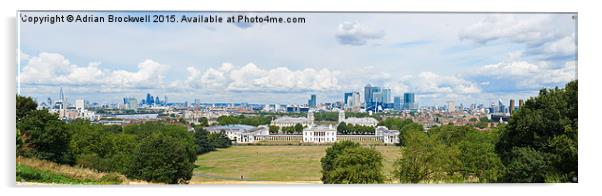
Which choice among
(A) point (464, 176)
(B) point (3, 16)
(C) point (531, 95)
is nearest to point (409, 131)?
(A) point (464, 176)

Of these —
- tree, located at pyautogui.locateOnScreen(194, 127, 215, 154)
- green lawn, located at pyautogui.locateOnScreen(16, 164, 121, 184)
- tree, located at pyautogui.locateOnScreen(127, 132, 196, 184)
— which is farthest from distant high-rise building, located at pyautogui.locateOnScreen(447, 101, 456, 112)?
green lawn, located at pyautogui.locateOnScreen(16, 164, 121, 184)

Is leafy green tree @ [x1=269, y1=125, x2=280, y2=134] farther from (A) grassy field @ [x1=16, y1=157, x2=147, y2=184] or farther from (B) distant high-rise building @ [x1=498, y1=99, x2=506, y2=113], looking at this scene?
(B) distant high-rise building @ [x1=498, y1=99, x2=506, y2=113]

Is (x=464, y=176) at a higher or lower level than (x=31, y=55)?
lower

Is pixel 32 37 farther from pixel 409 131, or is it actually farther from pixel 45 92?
pixel 409 131

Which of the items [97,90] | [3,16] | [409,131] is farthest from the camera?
[409,131]

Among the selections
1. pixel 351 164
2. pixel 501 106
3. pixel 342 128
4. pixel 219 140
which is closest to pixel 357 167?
pixel 351 164

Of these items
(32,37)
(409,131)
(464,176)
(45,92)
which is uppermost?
(32,37)
